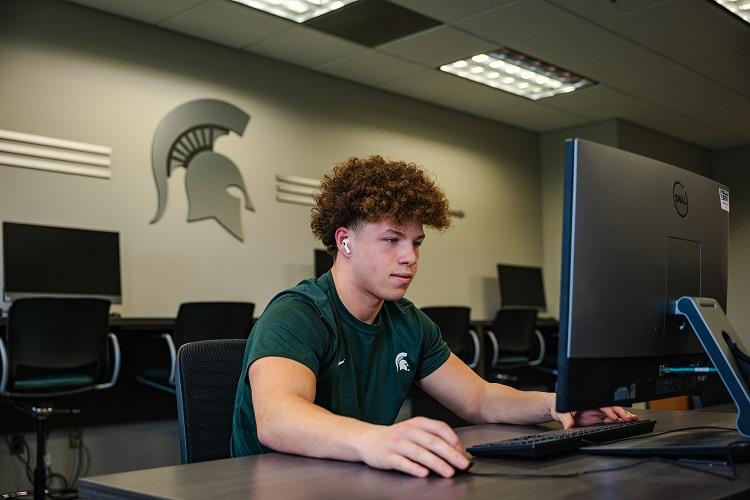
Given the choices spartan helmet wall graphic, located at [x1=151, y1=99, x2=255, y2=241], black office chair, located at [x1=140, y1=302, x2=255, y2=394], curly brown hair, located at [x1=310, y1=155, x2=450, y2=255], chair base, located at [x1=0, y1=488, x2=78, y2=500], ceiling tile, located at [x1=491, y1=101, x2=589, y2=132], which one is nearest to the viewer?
curly brown hair, located at [x1=310, y1=155, x2=450, y2=255]

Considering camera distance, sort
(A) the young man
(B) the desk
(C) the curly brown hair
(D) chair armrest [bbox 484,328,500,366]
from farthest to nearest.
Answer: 1. (D) chair armrest [bbox 484,328,500,366]
2. (C) the curly brown hair
3. (A) the young man
4. (B) the desk

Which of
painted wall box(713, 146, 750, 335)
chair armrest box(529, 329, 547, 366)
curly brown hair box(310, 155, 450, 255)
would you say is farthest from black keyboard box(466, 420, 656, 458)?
painted wall box(713, 146, 750, 335)

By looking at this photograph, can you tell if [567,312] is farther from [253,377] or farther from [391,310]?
[391,310]

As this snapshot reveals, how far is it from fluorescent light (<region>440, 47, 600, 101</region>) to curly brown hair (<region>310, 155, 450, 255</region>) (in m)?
3.85

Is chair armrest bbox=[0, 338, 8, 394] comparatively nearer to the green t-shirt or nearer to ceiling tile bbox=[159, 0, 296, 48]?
ceiling tile bbox=[159, 0, 296, 48]

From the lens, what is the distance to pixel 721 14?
473cm

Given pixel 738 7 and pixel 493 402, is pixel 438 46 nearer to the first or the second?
pixel 738 7

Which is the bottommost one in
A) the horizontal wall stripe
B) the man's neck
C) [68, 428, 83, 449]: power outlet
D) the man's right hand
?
[68, 428, 83, 449]: power outlet

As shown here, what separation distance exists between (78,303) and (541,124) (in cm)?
472

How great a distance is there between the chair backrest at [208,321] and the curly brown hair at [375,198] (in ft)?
7.85

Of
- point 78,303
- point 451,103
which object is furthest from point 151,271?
point 451,103

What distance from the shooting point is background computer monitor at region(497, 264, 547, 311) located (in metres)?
6.75

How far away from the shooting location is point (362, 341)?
162 cm

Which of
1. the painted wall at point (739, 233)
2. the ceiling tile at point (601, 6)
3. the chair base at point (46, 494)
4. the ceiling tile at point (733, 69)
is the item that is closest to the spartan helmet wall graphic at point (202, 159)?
the chair base at point (46, 494)
